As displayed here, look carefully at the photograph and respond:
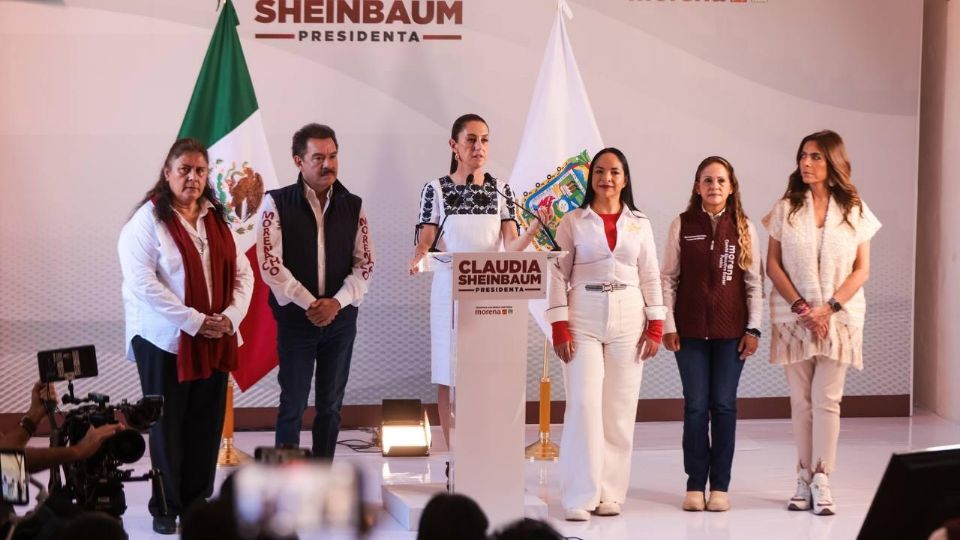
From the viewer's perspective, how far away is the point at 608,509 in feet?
18.0

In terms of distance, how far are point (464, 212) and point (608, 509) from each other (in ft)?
5.65

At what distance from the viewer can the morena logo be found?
7.38 m

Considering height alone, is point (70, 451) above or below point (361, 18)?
below

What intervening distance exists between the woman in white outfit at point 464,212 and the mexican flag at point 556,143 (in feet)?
1.96

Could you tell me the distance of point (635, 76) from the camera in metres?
7.68

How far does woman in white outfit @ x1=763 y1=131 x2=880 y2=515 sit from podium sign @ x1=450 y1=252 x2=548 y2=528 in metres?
1.37

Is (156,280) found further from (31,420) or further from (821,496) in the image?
(821,496)

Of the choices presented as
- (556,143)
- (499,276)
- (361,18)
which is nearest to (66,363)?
(499,276)

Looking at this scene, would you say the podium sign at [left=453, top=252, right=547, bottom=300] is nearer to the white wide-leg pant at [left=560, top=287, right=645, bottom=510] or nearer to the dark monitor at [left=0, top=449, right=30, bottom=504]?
the white wide-leg pant at [left=560, top=287, right=645, bottom=510]

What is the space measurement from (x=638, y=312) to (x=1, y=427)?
4129 mm

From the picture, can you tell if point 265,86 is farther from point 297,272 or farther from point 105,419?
point 105,419

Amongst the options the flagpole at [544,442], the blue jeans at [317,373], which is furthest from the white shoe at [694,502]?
the blue jeans at [317,373]

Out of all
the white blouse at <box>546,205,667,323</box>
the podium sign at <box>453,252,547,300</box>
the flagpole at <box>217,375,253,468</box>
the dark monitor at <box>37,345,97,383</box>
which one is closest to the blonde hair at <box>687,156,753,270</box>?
the white blouse at <box>546,205,667,323</box>

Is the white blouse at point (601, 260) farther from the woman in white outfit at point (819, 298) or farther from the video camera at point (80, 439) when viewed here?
the video camera at point (80, 439)
